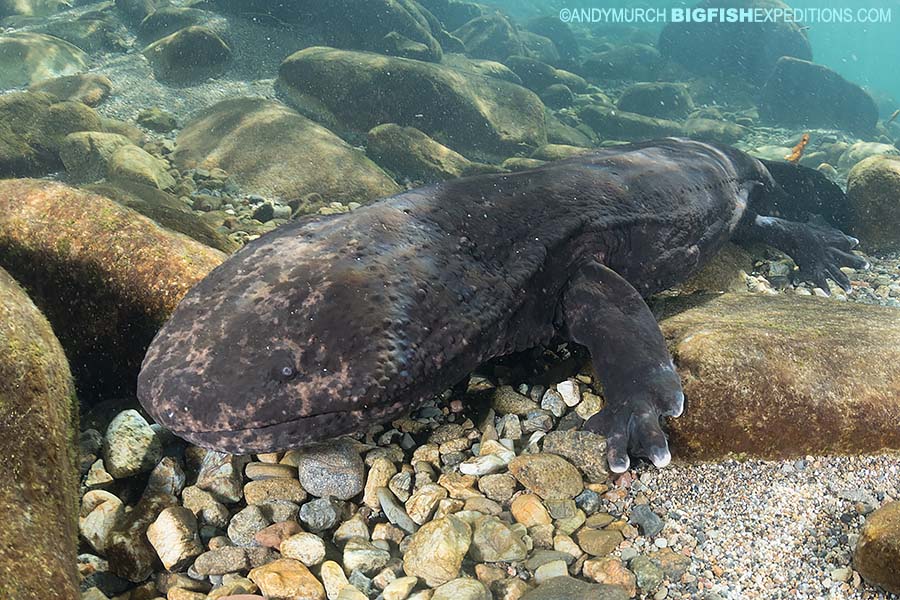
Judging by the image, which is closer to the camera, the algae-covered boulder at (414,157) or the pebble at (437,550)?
the pebble at (437,550)

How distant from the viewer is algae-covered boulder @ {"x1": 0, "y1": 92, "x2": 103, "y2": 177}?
824 centimetres

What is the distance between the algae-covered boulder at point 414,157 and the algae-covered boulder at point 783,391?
23.0 feet

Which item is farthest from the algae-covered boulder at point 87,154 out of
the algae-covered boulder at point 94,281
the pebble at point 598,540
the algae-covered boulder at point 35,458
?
the pebble at point 598,540

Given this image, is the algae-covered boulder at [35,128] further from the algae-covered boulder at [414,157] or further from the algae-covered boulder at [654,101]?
the algae-covered boulder at [654,101]

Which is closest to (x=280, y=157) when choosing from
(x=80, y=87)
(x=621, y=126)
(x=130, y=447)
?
(x=80, y=87)

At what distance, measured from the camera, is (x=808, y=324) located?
3.72 m

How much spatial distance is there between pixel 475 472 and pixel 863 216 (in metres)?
7.34

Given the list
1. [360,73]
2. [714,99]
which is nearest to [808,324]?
[360,73]

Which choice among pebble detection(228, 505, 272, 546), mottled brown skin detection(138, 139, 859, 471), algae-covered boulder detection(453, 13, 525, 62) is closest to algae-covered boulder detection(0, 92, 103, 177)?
mottled brown skin detection(138, 139, 859, 471)

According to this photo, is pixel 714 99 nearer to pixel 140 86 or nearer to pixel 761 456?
pixel 140 86

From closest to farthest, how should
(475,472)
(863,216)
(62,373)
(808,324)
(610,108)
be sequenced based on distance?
(62,373)
(475,472)
(808,324)
(863,216)
(610,108)

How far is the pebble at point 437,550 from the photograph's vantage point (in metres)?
2.17

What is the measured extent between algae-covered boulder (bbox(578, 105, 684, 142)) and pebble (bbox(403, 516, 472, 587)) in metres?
17.2

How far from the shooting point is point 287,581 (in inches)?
82.4
